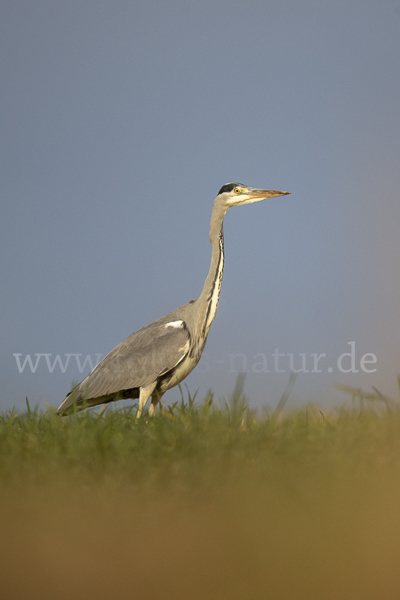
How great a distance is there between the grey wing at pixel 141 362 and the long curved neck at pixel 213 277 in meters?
0.26

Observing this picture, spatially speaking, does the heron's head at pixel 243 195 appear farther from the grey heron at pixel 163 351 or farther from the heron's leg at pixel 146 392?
the heron's leg at pixel 146 392

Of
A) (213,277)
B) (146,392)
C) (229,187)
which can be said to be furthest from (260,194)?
(146,392)

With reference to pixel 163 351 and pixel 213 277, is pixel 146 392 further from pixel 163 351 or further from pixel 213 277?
pixel 213 277

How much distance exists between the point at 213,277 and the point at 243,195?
0.97 metres

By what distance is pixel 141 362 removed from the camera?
464 centimetres

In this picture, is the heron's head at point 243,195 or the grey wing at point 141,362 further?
the heron's head at point 243,195

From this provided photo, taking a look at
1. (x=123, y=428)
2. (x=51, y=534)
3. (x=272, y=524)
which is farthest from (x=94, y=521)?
(x=123, y=428)

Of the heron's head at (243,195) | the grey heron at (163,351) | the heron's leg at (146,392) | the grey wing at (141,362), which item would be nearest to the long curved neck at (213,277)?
the grey heron at (163,351)

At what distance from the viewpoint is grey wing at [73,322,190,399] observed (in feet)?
14.9

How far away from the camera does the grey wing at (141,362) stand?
454 centimetres

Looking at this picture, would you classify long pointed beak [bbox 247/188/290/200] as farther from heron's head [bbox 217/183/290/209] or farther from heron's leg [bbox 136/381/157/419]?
heron's leg [bbox 136/381/157/419]

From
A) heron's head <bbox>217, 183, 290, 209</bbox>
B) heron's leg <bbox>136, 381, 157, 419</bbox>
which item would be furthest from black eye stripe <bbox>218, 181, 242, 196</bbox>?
heron's leg <bbox>136, 381, 157, 419</bbox>

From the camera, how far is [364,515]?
5.00 ft

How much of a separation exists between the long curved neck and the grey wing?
0.87ft
